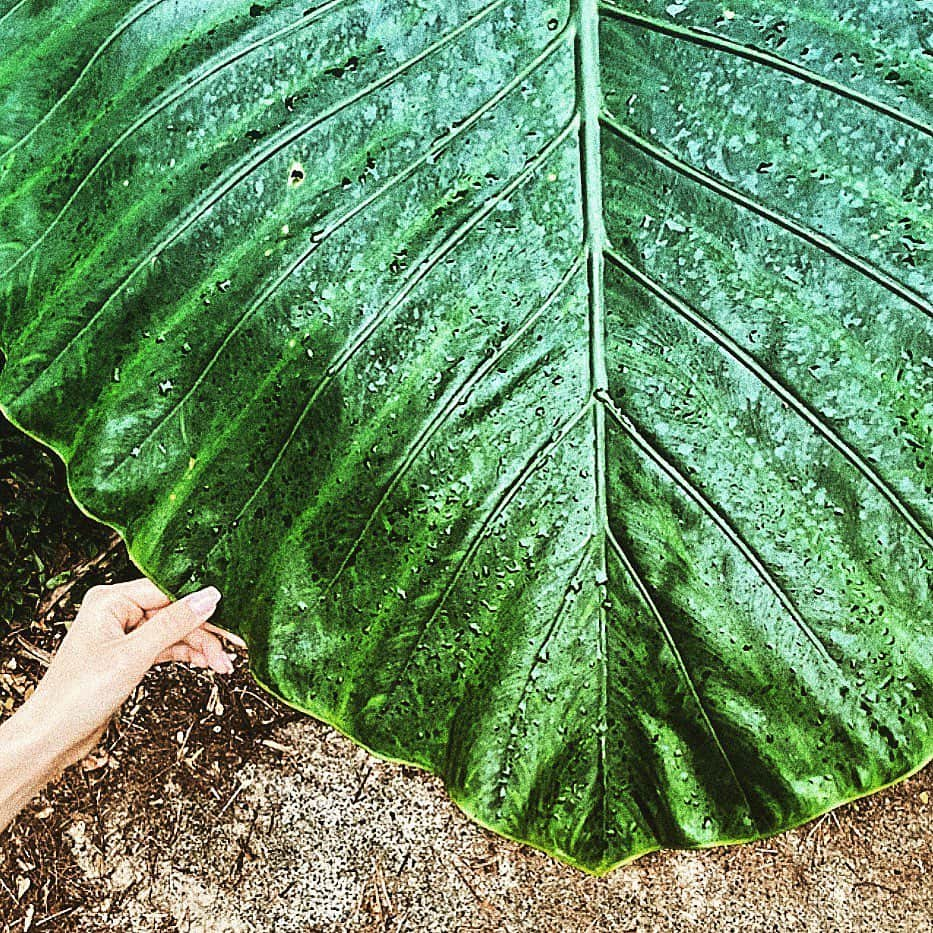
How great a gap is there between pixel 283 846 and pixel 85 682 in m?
0.60

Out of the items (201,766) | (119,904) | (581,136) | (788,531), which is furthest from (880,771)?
(119,904)

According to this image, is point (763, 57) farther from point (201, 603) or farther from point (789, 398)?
point (201, 603)

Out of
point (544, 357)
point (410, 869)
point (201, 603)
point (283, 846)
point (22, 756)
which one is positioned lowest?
point (410, 869)

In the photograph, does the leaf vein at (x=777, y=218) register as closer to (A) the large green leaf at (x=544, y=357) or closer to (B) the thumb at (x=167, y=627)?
(A) the large green leaf at (x=544, y=357)

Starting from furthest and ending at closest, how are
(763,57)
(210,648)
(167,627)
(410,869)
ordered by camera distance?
(410,869) → (210,648) → (167,627) → (763,57)

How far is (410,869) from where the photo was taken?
1685mm

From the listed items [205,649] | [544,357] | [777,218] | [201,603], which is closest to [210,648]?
[205,649]

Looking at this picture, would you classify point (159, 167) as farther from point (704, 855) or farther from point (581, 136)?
point (704, 855)

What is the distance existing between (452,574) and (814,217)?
31 centimetres

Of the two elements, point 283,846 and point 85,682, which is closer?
point 85,682

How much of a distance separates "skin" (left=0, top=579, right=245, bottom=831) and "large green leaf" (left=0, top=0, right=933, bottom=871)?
47cm

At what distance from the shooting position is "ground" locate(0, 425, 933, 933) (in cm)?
162

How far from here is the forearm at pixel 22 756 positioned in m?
1.21

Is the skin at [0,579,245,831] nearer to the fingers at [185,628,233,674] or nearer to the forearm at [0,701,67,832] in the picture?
the forearm at [0,701,67,832]
